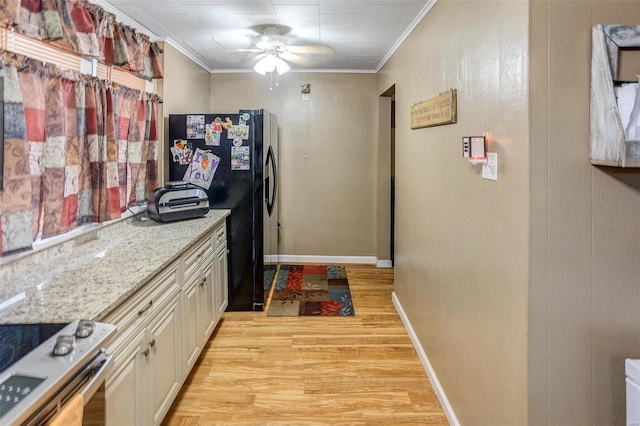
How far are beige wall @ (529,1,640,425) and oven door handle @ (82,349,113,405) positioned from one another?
1396 mm

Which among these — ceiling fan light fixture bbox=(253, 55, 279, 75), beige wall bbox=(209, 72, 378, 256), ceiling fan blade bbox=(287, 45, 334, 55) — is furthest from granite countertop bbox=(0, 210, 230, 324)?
beige wall bbox=(209, 72, 378, 256)

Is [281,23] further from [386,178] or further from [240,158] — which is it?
[386,178]

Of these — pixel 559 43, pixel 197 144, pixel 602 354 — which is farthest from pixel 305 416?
pixel 197 144

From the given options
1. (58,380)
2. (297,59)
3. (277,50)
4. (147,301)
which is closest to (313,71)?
(297,59)

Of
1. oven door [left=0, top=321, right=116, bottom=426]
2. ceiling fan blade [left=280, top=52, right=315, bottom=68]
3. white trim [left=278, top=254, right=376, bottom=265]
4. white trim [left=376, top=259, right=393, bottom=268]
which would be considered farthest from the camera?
white trim [left=278, top=254, right=376, bottom=265]

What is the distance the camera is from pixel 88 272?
183cm

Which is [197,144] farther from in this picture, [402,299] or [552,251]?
[552,251]

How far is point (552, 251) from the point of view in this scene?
134cm

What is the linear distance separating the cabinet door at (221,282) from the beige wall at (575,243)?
238cm

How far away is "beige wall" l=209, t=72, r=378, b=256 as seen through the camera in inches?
195

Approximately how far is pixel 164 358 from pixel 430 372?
5.27 feet

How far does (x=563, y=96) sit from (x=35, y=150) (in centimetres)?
224

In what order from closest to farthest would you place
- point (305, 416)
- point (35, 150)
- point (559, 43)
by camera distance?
point (559, 43) < point (35, 150) < point (305, 416)

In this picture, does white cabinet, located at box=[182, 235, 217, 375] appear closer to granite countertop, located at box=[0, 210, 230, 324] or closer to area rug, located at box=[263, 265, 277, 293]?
granite countertop, located at box=[0, 210, 230, 324]
